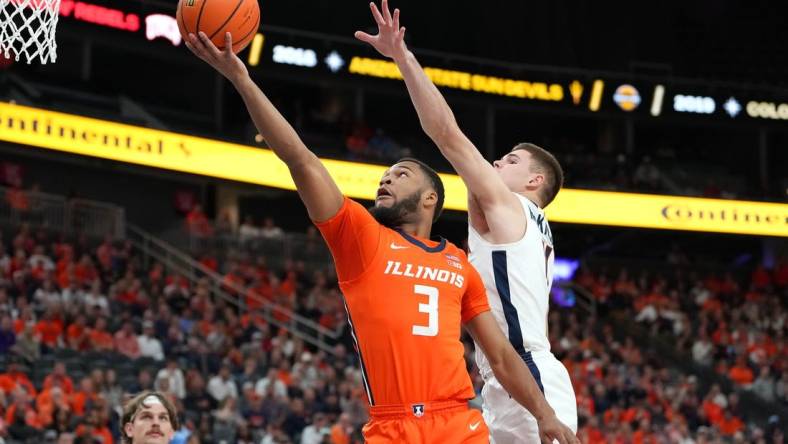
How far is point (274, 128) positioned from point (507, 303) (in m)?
1.46

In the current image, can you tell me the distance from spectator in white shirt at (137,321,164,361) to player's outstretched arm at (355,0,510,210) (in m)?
11.6

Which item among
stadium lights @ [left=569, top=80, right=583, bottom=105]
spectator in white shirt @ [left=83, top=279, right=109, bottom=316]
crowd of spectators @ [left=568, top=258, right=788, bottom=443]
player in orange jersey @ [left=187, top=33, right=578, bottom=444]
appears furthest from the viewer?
stadium lights @ [left=569, top=80, right=583, bottom=105]

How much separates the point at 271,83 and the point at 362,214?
24114 mm

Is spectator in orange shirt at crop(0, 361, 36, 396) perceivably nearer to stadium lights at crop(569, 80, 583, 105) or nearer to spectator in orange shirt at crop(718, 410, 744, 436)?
spectator in orange shirt at crop(718, 410, 744, 436)

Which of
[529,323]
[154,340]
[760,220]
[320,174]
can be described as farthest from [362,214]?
[760,220]

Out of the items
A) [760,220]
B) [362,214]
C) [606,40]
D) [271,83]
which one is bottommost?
[362,214]

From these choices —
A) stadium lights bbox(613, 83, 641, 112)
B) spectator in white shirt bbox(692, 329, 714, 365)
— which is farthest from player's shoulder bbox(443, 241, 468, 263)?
stadium lights bbox(613, 83, 641, 112)

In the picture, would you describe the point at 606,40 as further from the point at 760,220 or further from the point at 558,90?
the point at 760,220

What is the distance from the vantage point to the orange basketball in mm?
4219

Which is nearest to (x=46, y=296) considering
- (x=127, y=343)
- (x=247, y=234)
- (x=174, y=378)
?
(x=127, y=343)

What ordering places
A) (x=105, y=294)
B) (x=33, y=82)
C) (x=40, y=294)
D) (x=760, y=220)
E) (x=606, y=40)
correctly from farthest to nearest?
(x=606, y=40) → (x=760, y=220) → (x=33, y=82) → (x=105, y=294) → (x=40, y=294)

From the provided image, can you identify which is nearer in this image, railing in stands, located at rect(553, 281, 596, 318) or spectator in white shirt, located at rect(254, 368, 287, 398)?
spectator in white shirt, located at rect(254, 368, 287, 398)

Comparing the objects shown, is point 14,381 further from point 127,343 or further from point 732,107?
point 732,107

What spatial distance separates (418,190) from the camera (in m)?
4.39
